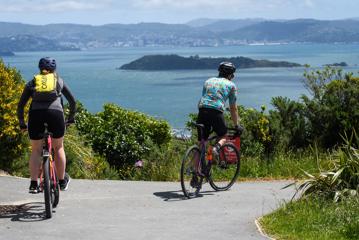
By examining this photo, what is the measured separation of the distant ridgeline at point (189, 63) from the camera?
124 metres

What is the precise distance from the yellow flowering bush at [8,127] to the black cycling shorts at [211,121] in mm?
3234

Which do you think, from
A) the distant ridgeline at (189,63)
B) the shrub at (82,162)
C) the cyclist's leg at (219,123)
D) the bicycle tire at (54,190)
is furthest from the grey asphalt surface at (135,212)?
the distant ridgeline at (189,63)

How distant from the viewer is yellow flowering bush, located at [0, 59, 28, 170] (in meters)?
9.97

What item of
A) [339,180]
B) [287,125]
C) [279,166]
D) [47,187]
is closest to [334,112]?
[287,125]

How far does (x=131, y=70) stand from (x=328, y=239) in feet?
437

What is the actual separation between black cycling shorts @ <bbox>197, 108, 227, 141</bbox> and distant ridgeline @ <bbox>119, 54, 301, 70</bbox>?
108m

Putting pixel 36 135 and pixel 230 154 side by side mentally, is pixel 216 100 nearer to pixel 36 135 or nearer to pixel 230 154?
pixel 230 154

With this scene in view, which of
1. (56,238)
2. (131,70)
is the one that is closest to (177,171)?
(56,238)

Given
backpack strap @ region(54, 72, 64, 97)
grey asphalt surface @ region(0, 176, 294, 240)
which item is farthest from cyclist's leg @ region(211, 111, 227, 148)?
backpack strap @ region(54, 72, 64, 97)

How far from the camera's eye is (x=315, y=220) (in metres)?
6.34

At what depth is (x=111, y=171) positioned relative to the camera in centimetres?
1230

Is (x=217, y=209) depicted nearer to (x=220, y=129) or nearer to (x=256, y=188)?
(x=220, y=129)

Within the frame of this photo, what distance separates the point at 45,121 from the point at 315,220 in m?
2.95

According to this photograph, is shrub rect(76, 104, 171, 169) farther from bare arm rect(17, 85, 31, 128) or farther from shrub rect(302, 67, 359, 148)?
bare arm rect(17, 85, 31, 128)
